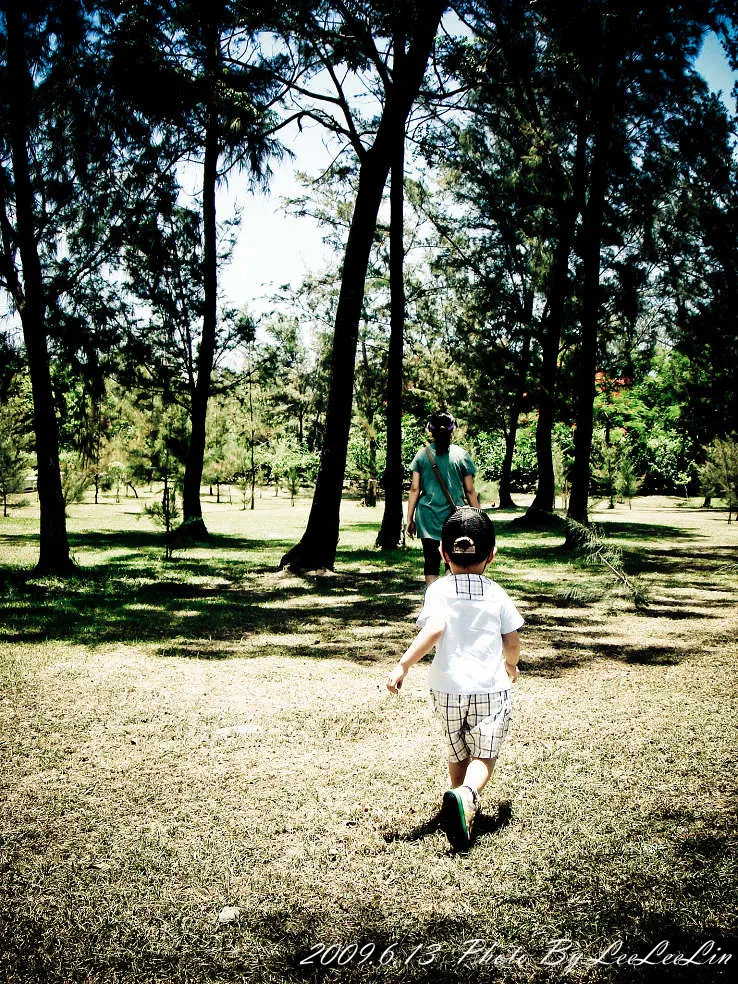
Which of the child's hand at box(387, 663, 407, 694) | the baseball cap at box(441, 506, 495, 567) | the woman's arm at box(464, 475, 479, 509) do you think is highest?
the woman's arm at box(464, 475, 479, 509)

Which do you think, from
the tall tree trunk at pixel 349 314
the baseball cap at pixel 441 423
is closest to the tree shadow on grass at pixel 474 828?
the baseball cap at pixel 441 423

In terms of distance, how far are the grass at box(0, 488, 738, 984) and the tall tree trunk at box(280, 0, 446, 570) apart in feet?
13.2

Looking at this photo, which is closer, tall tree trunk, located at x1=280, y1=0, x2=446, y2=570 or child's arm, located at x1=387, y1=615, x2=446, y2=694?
child's arm, located at x1=387, y1=615, x2=446, y2=694

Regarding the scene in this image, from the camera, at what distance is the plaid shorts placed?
10.3ft

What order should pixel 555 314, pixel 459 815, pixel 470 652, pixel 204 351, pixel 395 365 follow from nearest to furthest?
pixel 459 815 → pixel 470 652 → pixel 395 365 → pixel 204 351 → pixel 555 314

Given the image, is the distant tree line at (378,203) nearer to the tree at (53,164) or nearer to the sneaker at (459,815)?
the tree at (53,164)

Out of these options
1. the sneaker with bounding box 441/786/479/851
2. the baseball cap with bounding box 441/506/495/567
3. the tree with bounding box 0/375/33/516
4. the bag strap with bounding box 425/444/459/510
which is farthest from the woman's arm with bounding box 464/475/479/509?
the tree with bounding box 0/375/33/516

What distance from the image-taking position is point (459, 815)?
2.85m

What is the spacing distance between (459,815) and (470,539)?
1.20 m

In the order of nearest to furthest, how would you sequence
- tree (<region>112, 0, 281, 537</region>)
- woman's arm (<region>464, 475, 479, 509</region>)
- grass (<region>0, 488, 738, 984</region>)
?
grass (<region>0, 488, 738, 984</region>) < woman's arm (<region>464, 475, 479, 509</region>) < tree (<region>112, 0, 281, 537</region>)

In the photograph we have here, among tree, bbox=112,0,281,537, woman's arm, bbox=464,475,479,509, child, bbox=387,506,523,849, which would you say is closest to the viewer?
child, bbox=387,506,523,849

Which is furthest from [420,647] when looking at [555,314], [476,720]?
[555,314]

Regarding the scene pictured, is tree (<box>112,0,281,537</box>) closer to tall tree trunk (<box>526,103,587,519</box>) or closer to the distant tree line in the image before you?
the distant tree line

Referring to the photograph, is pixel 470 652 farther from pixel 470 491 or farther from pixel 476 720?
pixel 470 491
